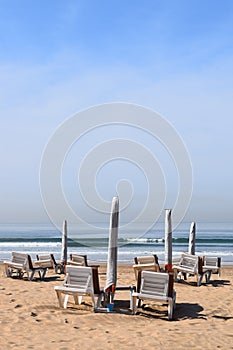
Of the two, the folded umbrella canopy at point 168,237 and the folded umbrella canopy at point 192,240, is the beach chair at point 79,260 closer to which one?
the folded umbrella canopy at point 168,237

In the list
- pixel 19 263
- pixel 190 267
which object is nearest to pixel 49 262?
pixel 19 263

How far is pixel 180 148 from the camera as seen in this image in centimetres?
1110

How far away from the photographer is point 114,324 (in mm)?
6977

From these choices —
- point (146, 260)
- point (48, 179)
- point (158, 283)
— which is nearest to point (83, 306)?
point (158, 283)

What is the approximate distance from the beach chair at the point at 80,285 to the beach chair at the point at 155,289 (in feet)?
2.24

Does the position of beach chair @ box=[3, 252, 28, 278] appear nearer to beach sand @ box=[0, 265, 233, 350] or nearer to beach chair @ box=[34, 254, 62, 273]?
beach chair @ box=[34, 254, 62, 273]

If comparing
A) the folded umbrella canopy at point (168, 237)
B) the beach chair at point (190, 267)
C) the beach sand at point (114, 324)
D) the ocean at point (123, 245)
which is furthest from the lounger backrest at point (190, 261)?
the ocean at point (123, 245)

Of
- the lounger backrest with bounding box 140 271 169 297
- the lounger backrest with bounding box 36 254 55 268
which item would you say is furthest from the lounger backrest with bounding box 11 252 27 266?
the lounger backrest with bounding box 140 271 169 297

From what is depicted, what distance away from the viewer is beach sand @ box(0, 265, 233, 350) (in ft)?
19.2

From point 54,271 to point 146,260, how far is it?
3042 millimetres

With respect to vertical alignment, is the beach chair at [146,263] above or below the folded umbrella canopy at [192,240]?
below

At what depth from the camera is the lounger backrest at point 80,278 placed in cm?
788

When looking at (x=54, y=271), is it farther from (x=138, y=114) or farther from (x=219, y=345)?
(x=219, y=345)

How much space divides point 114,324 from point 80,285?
4.06 ft
